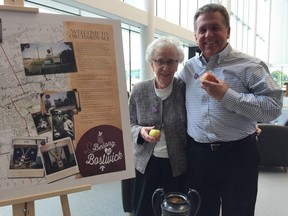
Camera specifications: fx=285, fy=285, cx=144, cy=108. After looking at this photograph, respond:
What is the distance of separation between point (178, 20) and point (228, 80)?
6.49 m

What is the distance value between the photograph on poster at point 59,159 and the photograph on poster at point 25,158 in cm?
3

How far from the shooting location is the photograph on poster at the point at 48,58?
1.27m

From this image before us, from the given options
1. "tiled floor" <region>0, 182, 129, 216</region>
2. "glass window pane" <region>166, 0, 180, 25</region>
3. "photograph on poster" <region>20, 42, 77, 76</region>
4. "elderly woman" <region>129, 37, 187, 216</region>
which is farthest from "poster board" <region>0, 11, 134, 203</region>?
"glass window pane" <region>166, 0, 180, 25</region>

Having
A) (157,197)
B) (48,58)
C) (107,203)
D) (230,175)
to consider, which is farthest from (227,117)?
(107,203)

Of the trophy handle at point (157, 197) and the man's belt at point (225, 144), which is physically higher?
the man's belt at point (225, 144)

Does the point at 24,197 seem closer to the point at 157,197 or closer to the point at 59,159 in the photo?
the point at 59,159

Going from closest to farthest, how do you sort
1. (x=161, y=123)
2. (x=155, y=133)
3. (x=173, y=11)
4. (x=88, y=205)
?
(x=155, y=133) → (x=161, y=123) → (x=88, y=205) → (x=173, y=11)

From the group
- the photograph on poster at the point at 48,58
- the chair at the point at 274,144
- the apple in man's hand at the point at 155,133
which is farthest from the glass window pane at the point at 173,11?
the photograph on poster at the point at 48,58

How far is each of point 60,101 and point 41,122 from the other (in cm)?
13

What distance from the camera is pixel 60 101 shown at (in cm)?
133

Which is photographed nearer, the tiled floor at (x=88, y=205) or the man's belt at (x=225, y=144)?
the man's belt at (x=225, y=144)

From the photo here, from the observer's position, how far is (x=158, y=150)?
176 centimetres

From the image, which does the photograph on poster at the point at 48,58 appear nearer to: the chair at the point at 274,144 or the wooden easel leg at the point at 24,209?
the wooden easel leg at the point at 24,209

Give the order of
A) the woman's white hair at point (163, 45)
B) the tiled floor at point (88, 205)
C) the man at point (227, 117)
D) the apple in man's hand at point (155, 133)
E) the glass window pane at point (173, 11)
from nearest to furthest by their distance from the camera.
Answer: the man at point (227, 117)
the apple in man's hand at point (155, 133)
the woman's white hair at point (163, 45)
the tiled floor at point (88, 205)
the glass window pane at point (173, 11)
